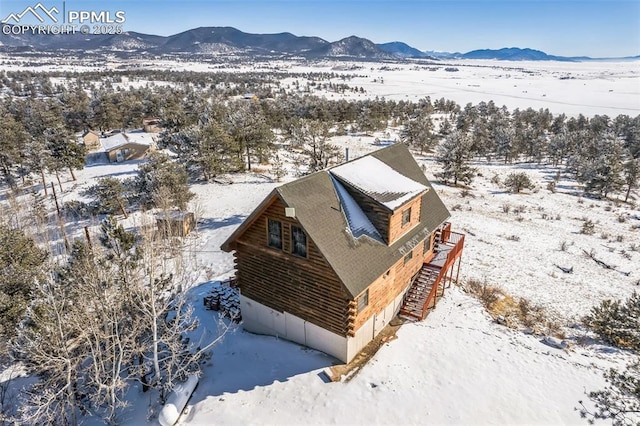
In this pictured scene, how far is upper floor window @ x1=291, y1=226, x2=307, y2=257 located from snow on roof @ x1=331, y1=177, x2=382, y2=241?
2.23m

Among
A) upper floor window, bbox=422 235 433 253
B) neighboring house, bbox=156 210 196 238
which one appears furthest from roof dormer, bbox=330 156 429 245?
neighboring house, bbox=156 210 196 238

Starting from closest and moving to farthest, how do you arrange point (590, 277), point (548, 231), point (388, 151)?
point (388, 151) < point (590, 277) < point (548, 231)

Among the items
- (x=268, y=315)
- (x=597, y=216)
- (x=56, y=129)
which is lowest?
(x=597, y=216)

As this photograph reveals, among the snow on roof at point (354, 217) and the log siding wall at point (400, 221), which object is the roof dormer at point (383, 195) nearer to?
the log siding wall at point (400, 221)

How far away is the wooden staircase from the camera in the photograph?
62.0ft

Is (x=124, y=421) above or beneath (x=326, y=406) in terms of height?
beneath

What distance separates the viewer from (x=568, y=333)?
19109 millimetres

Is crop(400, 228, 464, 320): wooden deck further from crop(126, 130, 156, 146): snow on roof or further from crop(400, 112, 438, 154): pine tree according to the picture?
crop(400, 112, 438, 154): pine tree

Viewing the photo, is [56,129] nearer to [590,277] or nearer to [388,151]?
[388,151]

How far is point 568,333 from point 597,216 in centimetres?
2840

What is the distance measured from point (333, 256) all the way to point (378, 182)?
4.94m

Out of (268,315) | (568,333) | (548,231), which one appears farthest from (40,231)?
(548,231)

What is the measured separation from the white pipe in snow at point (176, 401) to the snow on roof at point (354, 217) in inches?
358

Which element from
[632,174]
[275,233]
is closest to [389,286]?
[275,233]
